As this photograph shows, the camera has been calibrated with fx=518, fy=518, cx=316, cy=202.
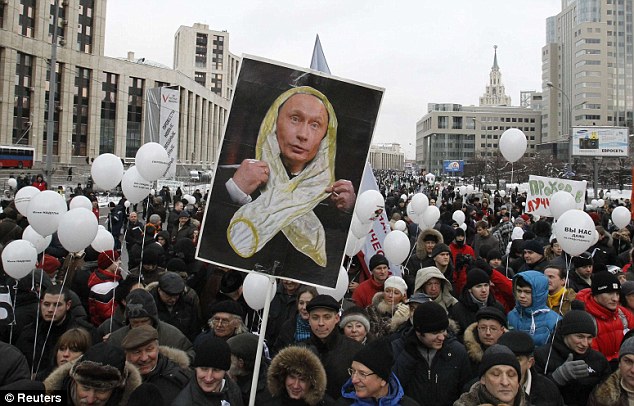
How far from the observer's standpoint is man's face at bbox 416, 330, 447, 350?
139 inches

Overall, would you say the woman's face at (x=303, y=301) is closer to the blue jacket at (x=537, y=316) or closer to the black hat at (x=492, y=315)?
the black hat at (x=492, y=315)

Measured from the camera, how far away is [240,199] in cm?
329

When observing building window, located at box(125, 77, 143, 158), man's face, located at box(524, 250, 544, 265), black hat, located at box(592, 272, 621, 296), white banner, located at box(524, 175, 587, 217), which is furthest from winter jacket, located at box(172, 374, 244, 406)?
building window, located at box(125, 77, 143, 158)

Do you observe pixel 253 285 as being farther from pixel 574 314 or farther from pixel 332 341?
pixel 574 314

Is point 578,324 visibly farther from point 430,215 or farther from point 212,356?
point 430,215

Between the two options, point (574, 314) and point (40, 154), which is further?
point (40, 154)

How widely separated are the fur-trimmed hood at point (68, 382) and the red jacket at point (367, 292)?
11.0 feet

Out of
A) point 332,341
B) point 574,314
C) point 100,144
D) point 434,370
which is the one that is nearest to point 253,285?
point 332,341

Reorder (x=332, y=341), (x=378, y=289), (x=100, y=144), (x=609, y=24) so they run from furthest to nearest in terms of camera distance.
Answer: (x=609, y=24) < (x=100, y=144) < (x=378, y=289) < (x=332, y=341)

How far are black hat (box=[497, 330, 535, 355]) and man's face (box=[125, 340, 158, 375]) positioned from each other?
226 cm

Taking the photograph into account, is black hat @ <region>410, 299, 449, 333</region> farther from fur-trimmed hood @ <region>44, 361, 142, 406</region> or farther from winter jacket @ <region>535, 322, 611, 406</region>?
fur-trimmed hood @ <region>44, 361, 142, 406</region>

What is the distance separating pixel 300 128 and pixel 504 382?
1934 mm

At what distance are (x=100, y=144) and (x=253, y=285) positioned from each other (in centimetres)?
6431

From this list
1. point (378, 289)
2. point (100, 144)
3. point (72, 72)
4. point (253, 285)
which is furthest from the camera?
point (100, 144)
